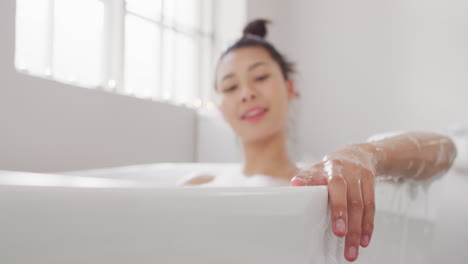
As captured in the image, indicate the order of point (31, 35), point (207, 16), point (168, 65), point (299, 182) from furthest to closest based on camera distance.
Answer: point (207, 16) < point (168, 65) < point (31, 35) < point (299, 182)

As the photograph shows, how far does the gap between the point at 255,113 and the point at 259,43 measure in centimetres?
23

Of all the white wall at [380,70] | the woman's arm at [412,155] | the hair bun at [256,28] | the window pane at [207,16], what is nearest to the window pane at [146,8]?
the window pane at [207,16]

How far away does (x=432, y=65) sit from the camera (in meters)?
1.69

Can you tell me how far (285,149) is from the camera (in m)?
1.17

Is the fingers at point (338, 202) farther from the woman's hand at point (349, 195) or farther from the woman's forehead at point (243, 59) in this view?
the woman's forehead at point (243, 59)

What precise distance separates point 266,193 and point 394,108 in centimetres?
160

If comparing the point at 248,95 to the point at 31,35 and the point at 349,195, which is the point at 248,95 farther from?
the point at 31,35

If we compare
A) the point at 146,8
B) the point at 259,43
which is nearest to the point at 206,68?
the point at 146,8

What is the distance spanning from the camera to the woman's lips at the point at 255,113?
1.10 m

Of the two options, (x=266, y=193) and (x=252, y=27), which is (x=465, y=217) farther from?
(x=266, y=193)

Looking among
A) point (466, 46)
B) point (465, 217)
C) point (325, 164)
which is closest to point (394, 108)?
point (466, 46)

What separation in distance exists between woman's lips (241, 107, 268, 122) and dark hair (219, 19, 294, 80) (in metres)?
0.18

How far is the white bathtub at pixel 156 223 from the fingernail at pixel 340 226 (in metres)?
0.02

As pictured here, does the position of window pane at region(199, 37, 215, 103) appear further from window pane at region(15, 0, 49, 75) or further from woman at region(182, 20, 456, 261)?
woman at region(182, 20, 456, 261)
